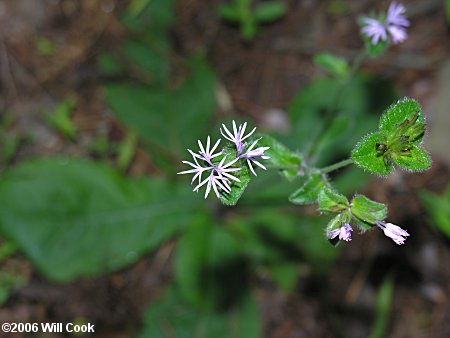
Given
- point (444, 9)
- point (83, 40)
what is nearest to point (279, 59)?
point (444, 9)

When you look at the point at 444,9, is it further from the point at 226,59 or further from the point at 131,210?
the point at 131,210

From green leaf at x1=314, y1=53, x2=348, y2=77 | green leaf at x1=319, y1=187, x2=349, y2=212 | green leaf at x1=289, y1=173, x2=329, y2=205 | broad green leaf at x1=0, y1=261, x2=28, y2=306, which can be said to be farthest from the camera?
broad green leaf at x1=0, y1=261, x2=28, y2=306

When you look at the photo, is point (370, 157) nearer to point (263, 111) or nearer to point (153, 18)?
point (263, 111)

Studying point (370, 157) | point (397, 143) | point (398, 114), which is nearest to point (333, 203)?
point (370, 157)

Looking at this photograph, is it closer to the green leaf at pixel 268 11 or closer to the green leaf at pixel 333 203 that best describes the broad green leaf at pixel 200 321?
the green leaf at pixel 333 203

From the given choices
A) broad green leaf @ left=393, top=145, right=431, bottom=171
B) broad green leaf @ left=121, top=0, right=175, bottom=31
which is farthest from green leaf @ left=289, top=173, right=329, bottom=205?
broad green leaf @ left=121, top=0, right=175, bottom=31

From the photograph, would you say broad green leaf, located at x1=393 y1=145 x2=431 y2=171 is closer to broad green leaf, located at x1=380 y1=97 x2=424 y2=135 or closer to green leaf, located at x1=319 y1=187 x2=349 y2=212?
broad green leaf, located at x1=380 y1=97 x2=424 y2=135
